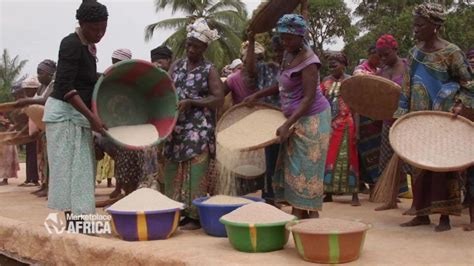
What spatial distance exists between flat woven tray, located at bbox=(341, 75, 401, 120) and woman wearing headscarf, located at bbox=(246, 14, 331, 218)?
1.11 metres

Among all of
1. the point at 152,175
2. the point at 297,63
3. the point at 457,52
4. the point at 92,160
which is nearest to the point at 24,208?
the point at 152,175

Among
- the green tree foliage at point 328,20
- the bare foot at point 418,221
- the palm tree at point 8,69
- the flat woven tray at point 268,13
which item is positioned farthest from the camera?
the palm tree at point 8,69

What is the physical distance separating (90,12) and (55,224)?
1671mm

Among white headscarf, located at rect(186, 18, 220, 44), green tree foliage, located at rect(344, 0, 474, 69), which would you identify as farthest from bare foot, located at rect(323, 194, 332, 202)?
green tree foliage, located at rect(344, 0, 474, 69)

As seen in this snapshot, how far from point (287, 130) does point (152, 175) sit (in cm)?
191

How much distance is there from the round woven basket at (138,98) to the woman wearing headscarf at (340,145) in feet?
6.74

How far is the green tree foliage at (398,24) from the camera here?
1759 cm

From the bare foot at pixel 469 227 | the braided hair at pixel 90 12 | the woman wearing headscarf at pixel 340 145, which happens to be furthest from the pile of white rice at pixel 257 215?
the woman wearing headscarf at pixel 340 145

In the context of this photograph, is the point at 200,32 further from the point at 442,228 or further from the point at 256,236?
the point at 442,228

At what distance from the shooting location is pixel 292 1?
5.19m

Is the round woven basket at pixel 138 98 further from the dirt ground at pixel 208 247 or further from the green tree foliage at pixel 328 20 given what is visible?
the green tree foliage at pixel 328 20

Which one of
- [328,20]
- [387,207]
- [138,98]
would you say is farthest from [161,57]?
[328,20]

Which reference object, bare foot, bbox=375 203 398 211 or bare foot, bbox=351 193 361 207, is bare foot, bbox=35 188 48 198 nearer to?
bare foot, bbox=351 193 361 207

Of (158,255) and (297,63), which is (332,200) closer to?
(297,63)
